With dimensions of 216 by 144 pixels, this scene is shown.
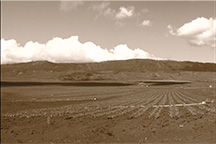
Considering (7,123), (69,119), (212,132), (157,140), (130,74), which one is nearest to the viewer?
(157,140)

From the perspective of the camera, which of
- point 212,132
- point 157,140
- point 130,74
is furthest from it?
point 130,74

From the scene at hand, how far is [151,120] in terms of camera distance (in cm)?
2319

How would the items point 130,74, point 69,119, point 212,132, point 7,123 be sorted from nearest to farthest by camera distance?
point 212,132
point 7,123
point 69,119
point 130,74

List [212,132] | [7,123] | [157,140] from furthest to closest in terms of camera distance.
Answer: [7,123] < [212,132] < [157,140]

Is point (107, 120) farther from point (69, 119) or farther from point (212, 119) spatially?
point (212, 119)

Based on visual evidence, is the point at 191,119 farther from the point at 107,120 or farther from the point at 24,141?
the point at 24,141

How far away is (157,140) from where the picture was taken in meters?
16.8

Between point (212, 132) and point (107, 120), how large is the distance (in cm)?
945

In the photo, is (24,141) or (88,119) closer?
(24,141)

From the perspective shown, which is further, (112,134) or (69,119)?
(69,119)

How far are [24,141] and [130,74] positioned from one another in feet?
576

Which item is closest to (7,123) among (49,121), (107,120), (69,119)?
(49,121)

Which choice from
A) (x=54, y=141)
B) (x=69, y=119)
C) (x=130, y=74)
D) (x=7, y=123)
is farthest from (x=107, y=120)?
(x=130, y=74)

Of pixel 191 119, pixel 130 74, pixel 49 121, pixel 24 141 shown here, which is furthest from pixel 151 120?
pixel 130 74
